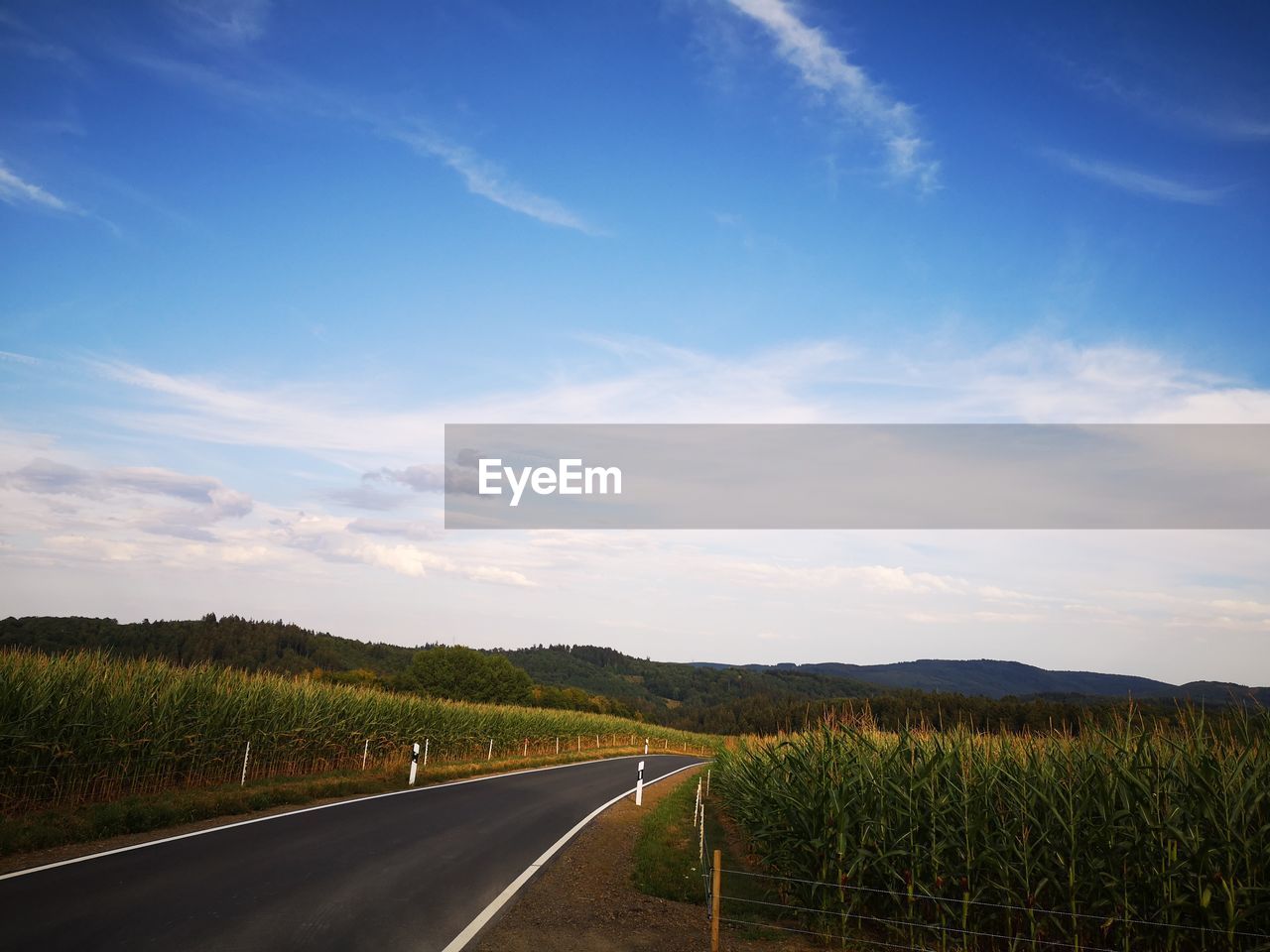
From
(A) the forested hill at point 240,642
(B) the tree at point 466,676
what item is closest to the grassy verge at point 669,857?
(A) the forested hill at point 240,642

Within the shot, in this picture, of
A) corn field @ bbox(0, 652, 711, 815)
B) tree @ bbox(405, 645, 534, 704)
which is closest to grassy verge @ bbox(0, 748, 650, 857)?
corn field @ bbox(0, 652, 711, 815)

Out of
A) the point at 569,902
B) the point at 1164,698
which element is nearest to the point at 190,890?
the point at 569,902

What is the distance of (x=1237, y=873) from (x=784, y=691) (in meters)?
182

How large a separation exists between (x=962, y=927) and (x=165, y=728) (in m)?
17.1

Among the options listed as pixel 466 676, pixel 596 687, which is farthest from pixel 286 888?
pixel 596 687

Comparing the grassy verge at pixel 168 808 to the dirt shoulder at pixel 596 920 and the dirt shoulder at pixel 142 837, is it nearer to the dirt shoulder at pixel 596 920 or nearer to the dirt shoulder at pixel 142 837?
the dirt shoulder at pixel 142 837

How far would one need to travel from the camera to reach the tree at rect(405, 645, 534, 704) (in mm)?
91500

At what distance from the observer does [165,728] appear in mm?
16672

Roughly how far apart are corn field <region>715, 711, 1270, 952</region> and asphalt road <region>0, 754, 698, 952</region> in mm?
4812

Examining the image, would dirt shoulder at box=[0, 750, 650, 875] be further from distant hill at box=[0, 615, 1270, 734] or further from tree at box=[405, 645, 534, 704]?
tree at box=[405, 645, 534, 704]

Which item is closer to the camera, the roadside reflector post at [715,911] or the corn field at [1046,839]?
the roadside reflector post at [715,911]

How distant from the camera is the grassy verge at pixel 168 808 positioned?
11.1 metres

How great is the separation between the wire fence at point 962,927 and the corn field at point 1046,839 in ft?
0.08

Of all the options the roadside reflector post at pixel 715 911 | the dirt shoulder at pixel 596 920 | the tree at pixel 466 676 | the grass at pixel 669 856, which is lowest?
the tree at pixel 466 676
